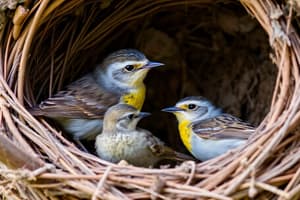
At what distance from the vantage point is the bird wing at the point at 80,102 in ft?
12.7

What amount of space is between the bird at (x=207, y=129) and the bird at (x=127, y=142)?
0.16m

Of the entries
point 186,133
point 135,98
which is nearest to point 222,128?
point 186,133

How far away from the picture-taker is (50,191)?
11.0 feet

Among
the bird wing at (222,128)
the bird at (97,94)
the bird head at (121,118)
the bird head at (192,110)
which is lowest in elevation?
the bird wing at (222,128)

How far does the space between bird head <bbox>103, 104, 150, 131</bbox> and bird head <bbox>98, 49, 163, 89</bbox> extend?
17.2 inches

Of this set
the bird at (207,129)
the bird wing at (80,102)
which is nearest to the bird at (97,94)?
the bird wing at (80,102)

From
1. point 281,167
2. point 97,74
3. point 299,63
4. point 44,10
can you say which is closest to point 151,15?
point 97,74

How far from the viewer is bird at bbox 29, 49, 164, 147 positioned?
3.97 metres

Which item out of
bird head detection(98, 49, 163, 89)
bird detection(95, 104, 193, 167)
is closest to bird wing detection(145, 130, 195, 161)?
bird detection(95, 104, 193, 167)

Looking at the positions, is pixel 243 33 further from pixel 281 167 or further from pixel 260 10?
pixel 281 167

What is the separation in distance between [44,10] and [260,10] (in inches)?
42.3

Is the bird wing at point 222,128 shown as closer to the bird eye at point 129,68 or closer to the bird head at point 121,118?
the bird head at point 121,118

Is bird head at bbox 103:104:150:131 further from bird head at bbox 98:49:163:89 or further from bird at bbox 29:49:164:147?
bird head at bbox 98:49:163:89

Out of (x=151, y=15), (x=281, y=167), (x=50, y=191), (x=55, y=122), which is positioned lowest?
(x=281, y=167)
